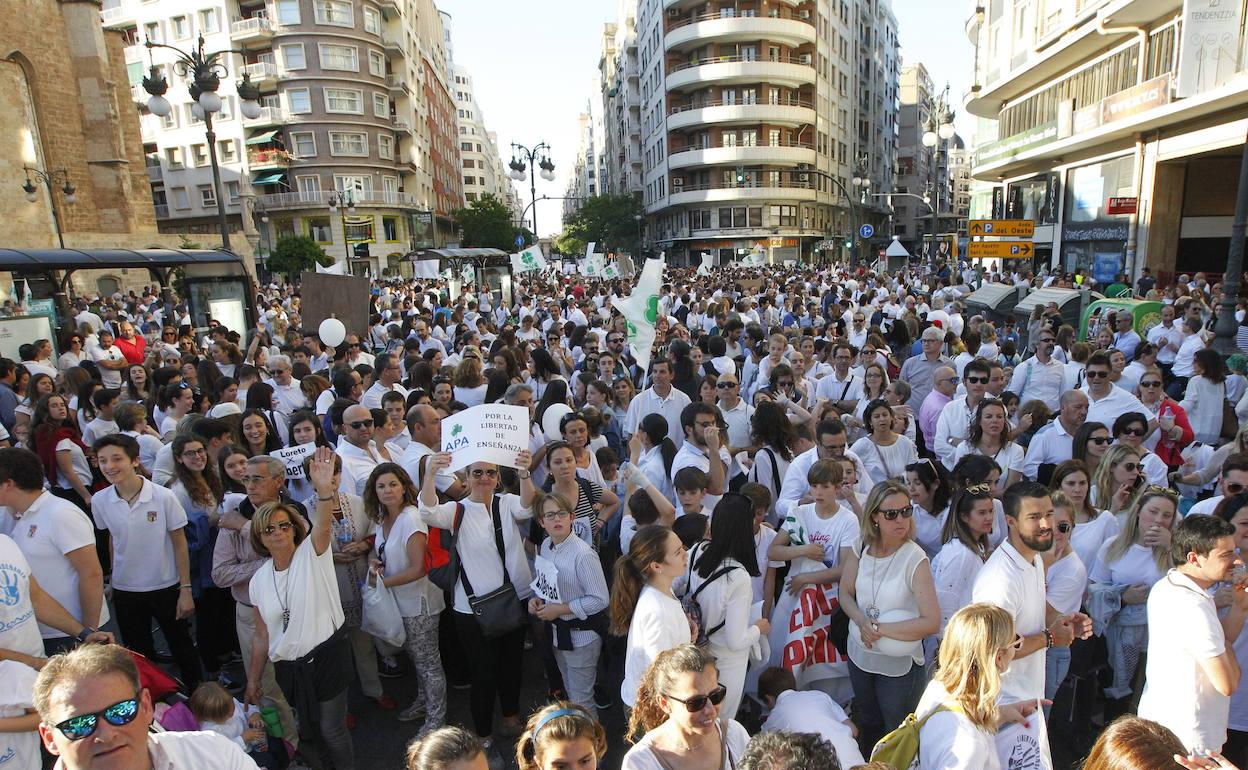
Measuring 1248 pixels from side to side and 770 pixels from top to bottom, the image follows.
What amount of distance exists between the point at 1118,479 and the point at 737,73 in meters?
51.4

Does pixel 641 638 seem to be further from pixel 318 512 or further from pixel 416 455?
pixel 416 455

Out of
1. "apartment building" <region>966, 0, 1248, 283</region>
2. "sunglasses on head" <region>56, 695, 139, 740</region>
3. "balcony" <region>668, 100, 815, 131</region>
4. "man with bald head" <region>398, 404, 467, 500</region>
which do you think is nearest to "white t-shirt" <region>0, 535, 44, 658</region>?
"sunglasses on head" <region>56, 695, 139, 740</region>

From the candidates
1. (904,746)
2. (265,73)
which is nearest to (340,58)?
(265,73)

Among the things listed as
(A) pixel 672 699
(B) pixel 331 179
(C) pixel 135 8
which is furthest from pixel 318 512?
(C) pixel 135 8

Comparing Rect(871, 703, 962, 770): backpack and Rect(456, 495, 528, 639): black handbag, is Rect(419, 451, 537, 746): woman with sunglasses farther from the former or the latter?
Rect(871, 703, 962, 770): backpack

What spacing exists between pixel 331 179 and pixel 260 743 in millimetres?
52260

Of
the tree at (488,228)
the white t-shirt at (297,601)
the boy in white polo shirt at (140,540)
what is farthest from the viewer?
the tree at (488,228)

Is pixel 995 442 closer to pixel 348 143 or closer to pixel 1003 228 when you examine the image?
pixel 1003 228

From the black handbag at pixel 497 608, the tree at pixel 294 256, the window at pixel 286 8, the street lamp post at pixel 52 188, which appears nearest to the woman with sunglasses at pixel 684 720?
the black handbag at pixel 497 608

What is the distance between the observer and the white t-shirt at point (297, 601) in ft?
11.3

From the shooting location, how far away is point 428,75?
6725 cm

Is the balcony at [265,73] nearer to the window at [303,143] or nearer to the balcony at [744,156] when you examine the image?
the window at [303,143]

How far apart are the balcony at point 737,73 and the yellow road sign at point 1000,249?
3769 centimetres

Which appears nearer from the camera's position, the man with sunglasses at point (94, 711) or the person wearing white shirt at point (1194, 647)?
the man with sunglasses at point (94, 711)
